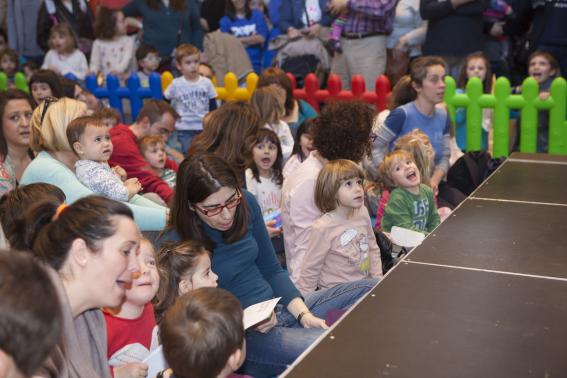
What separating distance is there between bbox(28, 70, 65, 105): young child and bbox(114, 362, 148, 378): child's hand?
429 cm

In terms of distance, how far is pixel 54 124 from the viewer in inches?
171

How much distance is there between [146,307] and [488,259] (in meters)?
1.28

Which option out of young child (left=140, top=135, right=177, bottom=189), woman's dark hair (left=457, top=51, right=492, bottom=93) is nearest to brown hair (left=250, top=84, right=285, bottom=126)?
young child (left=140, top=135, right=177, bottom=189)

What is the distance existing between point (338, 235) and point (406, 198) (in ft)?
2.74

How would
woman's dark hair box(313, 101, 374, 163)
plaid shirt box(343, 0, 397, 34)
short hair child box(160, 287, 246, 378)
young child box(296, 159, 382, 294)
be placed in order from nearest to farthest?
short hair child box(160, 287, 246, 378) → young child box(296, 159, 382, 294) → woman's dark hair box(313, 101, 374, 163) → plaid shirt box(343, 0, 397, 34)

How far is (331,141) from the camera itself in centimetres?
470

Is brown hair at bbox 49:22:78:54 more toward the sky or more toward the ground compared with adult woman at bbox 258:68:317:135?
more toward the sky

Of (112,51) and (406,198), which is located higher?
(112,51)

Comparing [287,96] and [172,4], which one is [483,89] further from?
[172,4]

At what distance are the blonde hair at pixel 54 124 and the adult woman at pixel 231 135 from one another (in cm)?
80

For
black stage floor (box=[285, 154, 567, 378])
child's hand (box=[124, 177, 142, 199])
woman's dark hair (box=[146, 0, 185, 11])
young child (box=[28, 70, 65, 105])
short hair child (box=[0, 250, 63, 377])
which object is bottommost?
child's hand (box=[124, 177, 142, 199])

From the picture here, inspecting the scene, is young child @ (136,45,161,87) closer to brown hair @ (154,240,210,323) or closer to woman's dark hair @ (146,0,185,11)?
woman's dark hair @ (146,0,185,11)

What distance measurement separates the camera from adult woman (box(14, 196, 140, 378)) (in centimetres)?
265

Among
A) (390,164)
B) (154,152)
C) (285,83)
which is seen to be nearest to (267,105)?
(285,83)
